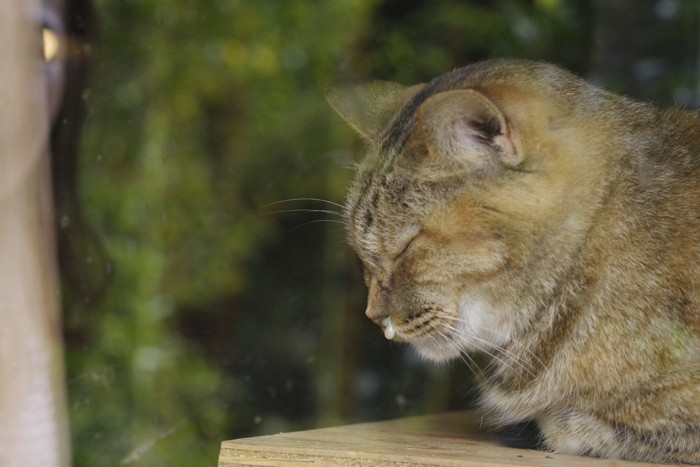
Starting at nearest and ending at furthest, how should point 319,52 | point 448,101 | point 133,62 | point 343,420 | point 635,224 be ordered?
point 448,101, point 635,224, point 133,62, point 319,52, point 343,420

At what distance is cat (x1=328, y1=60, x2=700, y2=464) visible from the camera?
1.13m

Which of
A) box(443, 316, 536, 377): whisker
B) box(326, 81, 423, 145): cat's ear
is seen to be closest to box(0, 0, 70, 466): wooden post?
box(326, 81, 423, 145): cat's ear

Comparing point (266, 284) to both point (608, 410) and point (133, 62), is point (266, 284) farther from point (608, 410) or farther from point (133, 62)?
point (608, 410)

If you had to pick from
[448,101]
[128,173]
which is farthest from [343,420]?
[448,101]

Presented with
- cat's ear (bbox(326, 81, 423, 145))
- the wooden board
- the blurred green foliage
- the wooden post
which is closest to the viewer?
the wooden board

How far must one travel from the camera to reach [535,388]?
4.00 ft

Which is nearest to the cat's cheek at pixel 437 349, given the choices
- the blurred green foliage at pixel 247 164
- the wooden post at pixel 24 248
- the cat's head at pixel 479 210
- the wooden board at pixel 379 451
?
the cat's head at pixel 479 210

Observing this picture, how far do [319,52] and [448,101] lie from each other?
3.18ft

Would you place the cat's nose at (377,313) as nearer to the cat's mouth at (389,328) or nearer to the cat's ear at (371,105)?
the cat's mouth at (389,328)

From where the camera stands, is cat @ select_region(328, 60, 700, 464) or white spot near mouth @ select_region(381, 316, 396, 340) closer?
cat @ select_region(328, 60, 700, 464)

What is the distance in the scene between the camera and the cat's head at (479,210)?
113 cm

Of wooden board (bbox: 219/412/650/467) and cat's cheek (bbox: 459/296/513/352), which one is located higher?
cat's cheek (bbox: 459/296/513/352)

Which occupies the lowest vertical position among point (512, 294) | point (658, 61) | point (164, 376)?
point (164, 376)

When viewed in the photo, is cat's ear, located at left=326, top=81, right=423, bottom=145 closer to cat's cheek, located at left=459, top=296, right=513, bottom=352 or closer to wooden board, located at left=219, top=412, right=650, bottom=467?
cat's cheek, located at left=459, top=296, right=513, bottom=352
